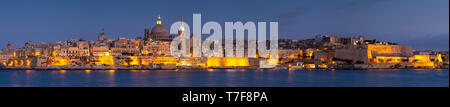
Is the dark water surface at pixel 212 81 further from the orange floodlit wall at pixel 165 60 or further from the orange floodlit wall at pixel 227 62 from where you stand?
the orange floodlit wall at pixel 227 62

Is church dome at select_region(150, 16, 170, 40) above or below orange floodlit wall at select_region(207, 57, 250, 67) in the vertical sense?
above

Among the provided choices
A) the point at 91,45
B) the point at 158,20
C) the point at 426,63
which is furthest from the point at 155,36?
the point at 426,63

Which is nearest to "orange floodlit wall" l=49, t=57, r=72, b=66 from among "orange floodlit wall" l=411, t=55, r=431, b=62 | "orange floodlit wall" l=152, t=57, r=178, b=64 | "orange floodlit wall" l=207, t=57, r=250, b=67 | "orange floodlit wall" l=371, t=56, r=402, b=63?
"orange floodlit wall" l=152, t=57, r=178, b=64

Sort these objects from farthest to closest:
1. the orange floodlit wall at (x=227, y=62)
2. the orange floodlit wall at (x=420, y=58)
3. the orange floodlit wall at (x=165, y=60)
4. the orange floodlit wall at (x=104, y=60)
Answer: the orange floodlit wall at (x=420, y=58)
the orange floodlit wall at (x=227, y=62)
the orange floodlit wall at (x=165, y=60)
the orange floodlit wall at (x=104, y=60)

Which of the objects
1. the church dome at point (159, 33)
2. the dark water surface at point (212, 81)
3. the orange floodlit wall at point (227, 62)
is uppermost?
the church dome at point (159, 33)

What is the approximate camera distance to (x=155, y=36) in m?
35.2

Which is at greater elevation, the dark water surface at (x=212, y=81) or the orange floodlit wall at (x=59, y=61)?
the orange floodlit wall at (x=59, y=61)

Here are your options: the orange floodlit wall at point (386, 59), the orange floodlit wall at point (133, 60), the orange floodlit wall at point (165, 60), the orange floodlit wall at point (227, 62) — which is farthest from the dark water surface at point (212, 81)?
the orange floodlit wall at point (386, 59)

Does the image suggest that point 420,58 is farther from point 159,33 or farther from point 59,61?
point 59,61

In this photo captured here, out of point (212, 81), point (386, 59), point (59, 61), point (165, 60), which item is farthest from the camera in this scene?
point (386, 59)

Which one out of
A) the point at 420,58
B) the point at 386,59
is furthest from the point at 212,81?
the point at 420,58

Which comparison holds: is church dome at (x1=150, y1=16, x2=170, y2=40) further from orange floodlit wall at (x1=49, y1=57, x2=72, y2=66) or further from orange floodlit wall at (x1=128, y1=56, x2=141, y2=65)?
orange floodlit wall at (x1=49, y1=57, x2=72, y2=66)

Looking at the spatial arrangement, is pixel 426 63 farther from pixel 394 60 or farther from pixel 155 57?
pixel 155 57
